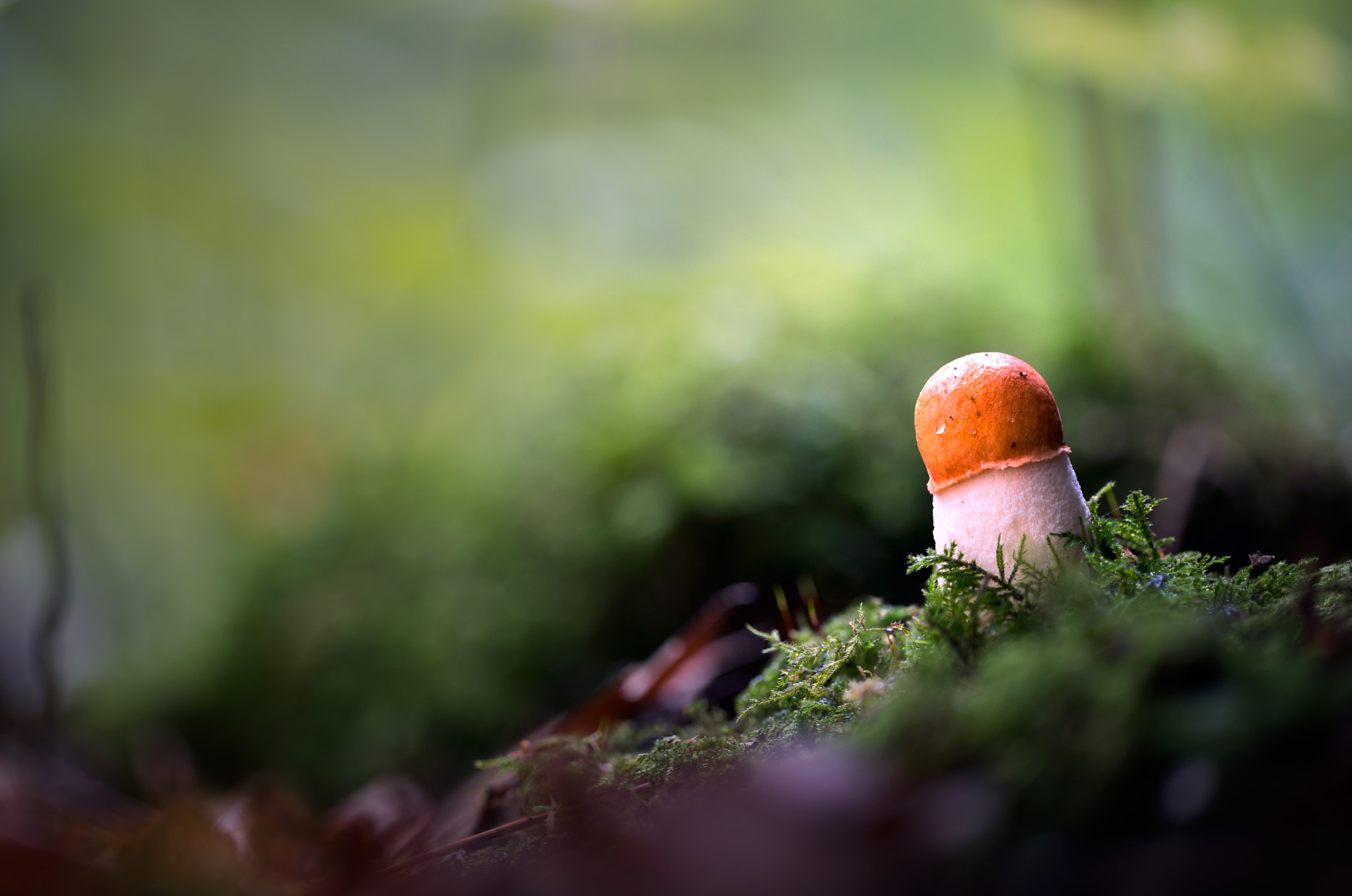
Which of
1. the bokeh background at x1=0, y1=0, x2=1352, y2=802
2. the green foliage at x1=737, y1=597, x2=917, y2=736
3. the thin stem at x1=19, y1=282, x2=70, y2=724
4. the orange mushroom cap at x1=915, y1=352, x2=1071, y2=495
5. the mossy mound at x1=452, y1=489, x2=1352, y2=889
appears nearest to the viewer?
the mossy mound at x1=452, y1=489, x2=1352, y2=889

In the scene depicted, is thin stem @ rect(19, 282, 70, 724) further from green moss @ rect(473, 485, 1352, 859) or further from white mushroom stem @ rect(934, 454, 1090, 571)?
white mushroom stem @ rect(934, 454, 1090, 571)

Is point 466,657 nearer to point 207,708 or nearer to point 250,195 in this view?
point 207,708

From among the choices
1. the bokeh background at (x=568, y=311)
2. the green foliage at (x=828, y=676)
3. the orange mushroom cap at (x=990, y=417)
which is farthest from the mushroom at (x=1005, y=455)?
the bokeh background at (x=568, y=311)

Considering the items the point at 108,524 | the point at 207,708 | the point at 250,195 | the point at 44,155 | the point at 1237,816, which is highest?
the point at 44,155

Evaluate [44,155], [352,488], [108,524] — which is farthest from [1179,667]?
[44,155]

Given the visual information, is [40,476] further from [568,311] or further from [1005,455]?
[568,311]

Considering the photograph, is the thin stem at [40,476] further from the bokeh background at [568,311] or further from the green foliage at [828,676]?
the green foliage at [828,676]

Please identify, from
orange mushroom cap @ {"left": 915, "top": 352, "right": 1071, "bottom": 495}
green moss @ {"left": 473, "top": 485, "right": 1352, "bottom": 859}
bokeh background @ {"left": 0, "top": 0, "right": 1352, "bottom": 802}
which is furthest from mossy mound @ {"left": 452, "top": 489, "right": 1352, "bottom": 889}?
bokeh background @ {"left": 0, "top": 0, "right": 1352, "bottom": 802}
